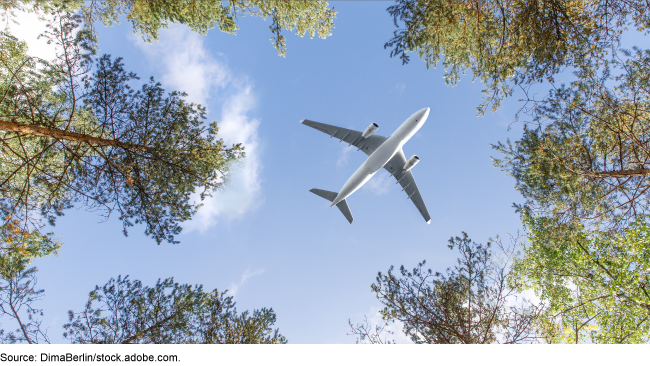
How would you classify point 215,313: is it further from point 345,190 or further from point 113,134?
point 345,190

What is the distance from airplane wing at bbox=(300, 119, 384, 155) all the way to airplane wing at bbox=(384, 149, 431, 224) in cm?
199

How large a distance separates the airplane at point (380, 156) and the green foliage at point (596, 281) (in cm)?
745

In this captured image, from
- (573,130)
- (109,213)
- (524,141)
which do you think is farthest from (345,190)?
(109,213)

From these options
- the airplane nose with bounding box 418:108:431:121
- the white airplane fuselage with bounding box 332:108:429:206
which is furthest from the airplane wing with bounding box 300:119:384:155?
the airplane nose with bounding box 418:108:431:121

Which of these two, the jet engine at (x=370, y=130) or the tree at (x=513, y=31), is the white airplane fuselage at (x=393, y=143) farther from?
the tree at (x=513, y=31)

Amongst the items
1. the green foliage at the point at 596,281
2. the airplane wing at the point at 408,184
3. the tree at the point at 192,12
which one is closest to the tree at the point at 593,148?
the green foliage at the point at 596,281

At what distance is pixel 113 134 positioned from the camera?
243 inches

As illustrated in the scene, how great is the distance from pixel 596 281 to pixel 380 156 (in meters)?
10.4

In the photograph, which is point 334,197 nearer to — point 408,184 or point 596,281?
point 408,184

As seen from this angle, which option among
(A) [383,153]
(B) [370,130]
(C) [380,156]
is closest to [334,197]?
(C) [380,156]

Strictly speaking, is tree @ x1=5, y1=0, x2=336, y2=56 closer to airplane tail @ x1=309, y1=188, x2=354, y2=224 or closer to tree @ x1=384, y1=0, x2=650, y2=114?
tree @ x1=384, y1=0, x2=650, y2=114

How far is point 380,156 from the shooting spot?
14.9 m

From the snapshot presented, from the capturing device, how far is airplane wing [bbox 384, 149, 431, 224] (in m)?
18.0

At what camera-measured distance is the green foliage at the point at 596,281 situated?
23.3ft
